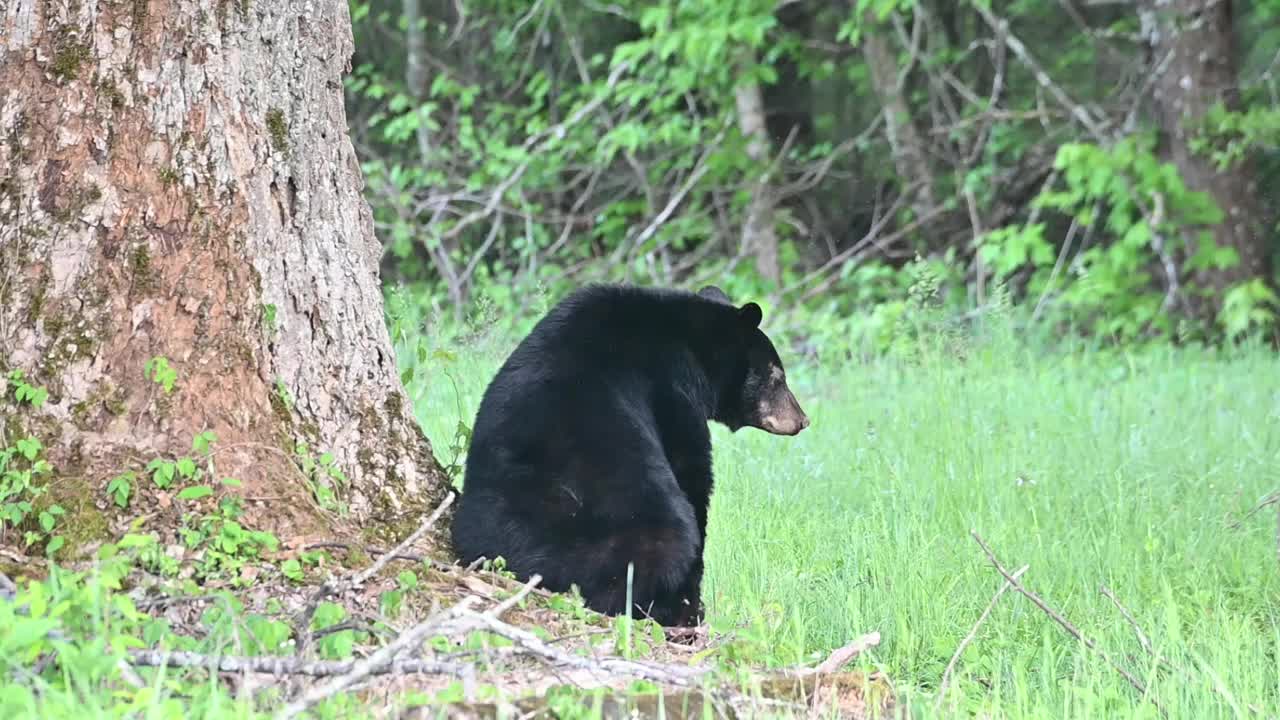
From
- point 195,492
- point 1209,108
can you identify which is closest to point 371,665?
point 195,492

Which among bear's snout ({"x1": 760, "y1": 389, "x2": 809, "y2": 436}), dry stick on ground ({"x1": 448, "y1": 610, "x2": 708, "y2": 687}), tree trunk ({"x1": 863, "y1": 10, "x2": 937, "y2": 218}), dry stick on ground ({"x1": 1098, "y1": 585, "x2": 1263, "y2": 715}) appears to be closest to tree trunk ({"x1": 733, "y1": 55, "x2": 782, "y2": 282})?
tree trunk ({"x1": 863, "y1": 10, "x2": 937, "y2": 218})

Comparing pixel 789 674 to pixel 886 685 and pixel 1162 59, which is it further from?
pixel 1162 59

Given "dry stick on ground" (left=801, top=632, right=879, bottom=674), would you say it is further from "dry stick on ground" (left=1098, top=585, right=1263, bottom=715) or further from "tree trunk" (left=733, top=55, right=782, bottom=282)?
"tree trunk" (left=733, top=55, right=782, bottom=282)

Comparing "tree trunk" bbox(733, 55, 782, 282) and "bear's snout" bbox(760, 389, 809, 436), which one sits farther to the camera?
"tree trunk" bbox(733, 55, 782, 282)

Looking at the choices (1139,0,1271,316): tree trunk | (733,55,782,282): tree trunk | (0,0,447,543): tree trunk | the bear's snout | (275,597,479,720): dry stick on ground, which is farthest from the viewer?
(733,55,782,282): tree trunk

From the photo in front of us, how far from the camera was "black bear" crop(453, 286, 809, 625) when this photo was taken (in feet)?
12.4

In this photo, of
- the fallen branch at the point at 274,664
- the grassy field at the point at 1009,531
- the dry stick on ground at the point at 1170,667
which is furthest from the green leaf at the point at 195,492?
the dry stick on ground at the point at 1170,667

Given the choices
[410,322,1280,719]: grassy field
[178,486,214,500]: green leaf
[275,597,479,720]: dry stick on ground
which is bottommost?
[410,322,1280,719]: grassy field

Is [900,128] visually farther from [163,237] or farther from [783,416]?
[163,237]

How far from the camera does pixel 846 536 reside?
16.5 ft

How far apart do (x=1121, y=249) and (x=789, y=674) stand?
8.51 metres

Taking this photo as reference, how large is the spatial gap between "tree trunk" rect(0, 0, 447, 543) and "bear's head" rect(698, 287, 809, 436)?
143 centimetres

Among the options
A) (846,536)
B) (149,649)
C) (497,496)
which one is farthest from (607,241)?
(149,649)

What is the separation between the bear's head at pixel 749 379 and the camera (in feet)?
15.4
